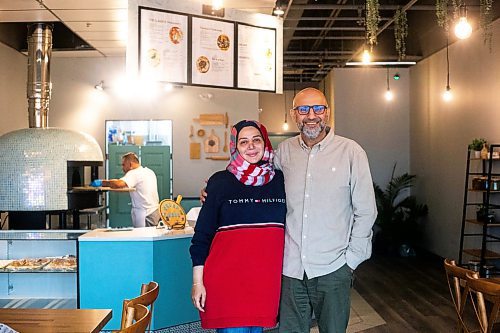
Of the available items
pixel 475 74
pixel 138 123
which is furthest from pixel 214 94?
pixel 475 74

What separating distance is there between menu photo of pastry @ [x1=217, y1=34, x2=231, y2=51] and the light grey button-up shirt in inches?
84.8

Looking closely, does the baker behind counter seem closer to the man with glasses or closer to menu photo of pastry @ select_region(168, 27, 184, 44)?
menu photo of pastry @ select_region(168, 27, 184, 44)

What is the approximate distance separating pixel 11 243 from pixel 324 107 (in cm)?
343

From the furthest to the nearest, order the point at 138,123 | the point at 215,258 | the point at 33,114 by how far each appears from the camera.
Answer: the point at 138,123, the point at 33,114, the point at 215,258

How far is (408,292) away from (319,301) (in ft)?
15.2

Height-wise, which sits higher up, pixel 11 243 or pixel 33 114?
pixel 33 114

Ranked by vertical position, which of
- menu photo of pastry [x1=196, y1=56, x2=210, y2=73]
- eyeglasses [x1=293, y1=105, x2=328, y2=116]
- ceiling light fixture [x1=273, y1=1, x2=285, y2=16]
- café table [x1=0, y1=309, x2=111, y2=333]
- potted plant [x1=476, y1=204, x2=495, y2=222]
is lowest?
potted plant [x1=476, y1=204, x2=495, y2=222]

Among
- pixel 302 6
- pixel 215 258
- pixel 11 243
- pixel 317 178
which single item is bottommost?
pixel 11 243

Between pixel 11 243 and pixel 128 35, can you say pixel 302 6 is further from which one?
pixel 11 243

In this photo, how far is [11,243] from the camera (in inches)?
192

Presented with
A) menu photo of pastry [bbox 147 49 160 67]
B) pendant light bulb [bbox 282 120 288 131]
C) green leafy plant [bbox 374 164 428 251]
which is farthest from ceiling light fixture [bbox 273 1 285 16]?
pendant light bulb [bbox 282 120 288 131]

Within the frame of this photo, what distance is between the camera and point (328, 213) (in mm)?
Result: 2699

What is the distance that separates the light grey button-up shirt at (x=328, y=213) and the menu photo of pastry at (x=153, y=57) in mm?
1985

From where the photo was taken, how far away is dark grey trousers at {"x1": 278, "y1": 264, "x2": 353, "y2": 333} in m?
2.67
